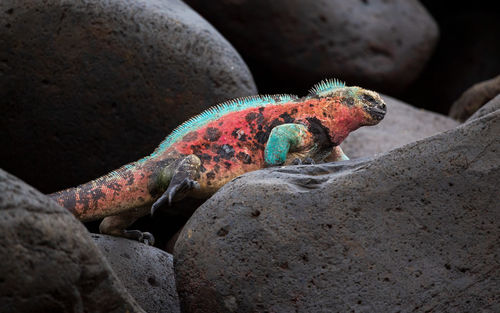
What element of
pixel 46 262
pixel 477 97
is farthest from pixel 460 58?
pixel 46 262

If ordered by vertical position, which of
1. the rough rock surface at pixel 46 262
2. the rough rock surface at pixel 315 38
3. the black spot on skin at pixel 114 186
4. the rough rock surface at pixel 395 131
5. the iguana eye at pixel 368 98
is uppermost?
the rough rock surface at pixel 46 262

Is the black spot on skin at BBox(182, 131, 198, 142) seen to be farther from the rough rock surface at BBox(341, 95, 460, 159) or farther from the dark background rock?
the dark background rock

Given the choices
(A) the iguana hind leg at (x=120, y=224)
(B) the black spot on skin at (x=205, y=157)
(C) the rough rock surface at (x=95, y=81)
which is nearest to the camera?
(B) the black spot on skin at (x=205, y=157)

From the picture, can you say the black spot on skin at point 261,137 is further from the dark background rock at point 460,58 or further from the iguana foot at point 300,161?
the dark background rock at point 460,58

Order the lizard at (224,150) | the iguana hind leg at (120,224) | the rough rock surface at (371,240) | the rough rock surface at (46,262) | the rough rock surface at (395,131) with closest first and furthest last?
the rough rock surface at (46,262)
the rough rock surface at (371,240)
the lizard at (224,150)
the iguana hind leg at (120,224)
the rough rock surface at (395,131)

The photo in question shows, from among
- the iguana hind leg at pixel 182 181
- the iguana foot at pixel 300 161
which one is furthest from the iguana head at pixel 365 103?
the iguana hind leg at pixel 182 181

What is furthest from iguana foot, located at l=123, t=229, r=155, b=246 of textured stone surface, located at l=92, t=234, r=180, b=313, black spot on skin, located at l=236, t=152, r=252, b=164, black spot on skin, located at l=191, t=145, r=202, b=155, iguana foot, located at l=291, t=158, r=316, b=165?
iguana foot, located at l=291, t=158, r=316, b=165

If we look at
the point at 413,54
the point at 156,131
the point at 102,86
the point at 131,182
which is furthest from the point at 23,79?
the point at 413,54

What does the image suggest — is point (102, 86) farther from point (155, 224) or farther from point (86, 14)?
point (155, 224)

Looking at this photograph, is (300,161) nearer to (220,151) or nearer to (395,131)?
(220,151)
